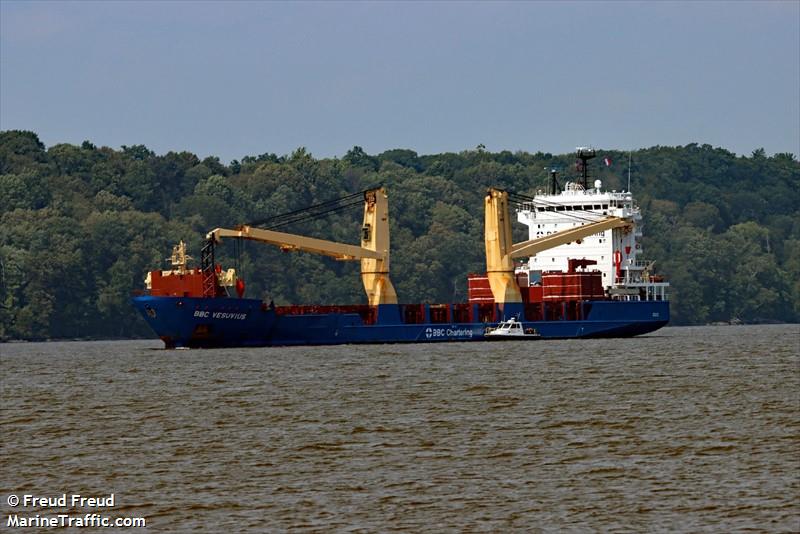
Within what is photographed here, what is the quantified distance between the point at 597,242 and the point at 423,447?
57.0m

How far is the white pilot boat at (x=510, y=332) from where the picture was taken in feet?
265

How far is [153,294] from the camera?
7662cm

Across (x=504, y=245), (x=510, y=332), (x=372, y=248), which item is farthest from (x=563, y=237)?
(x=372, y=248)

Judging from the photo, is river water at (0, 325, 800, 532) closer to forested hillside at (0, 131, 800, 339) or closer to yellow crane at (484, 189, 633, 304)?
yellow crane at (484, 189, 633, 304)

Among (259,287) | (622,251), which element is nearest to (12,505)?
(622,251)

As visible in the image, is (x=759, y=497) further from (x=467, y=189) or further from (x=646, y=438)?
(x=467, y=189)

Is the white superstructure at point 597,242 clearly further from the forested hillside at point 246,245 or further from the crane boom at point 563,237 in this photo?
the forested hillside at point 246,245

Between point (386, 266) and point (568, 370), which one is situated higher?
point (386, 266)

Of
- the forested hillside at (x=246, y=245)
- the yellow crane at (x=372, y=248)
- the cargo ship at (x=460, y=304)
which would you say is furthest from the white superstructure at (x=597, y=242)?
the forested hillside at (x=246, y=245)

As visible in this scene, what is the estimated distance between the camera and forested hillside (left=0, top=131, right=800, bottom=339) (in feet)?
442

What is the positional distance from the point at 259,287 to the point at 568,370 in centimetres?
9602

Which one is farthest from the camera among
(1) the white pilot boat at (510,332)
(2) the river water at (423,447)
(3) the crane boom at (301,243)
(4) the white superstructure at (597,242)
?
(4) the white superstructure at (597,242)

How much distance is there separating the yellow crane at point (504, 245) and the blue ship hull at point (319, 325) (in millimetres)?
1431

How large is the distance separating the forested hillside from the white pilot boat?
6028 cm
